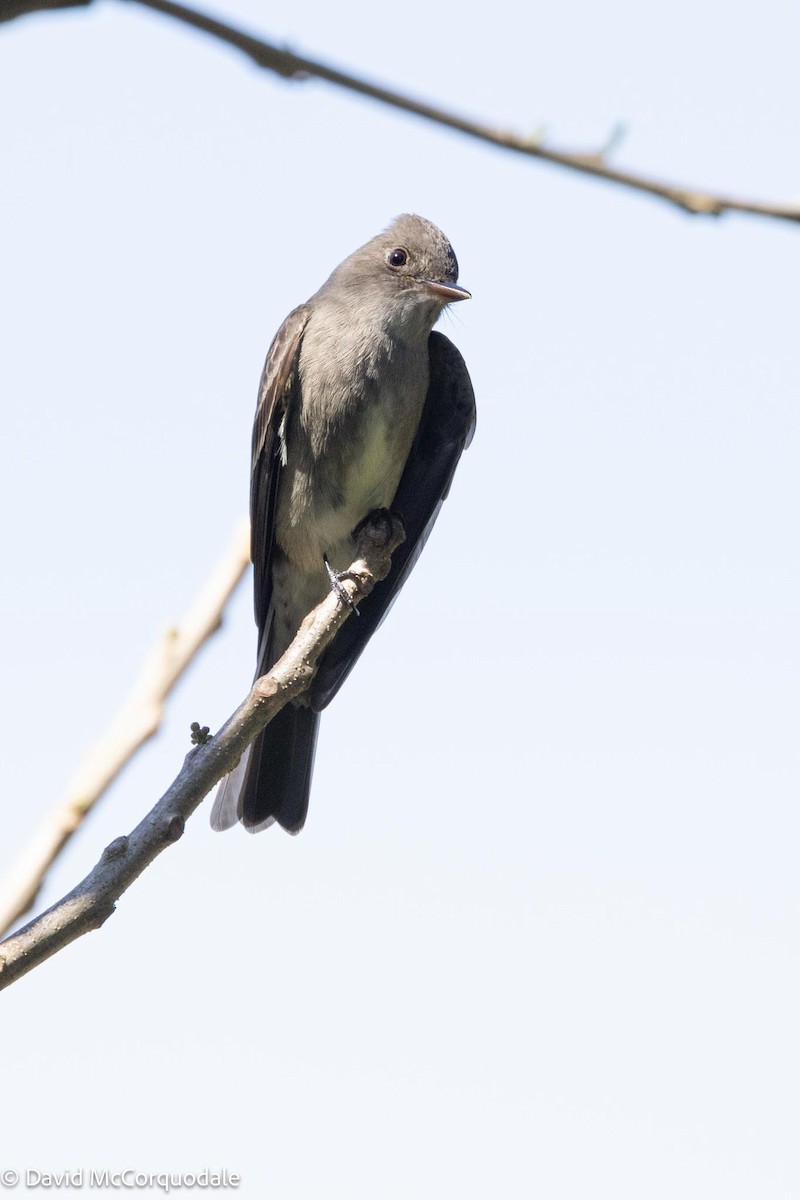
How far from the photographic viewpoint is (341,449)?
6777 millimetres

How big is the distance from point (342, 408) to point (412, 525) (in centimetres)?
73

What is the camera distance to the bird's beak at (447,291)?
273 inches

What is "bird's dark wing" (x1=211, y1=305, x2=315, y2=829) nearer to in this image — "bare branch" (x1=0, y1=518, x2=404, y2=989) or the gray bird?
the gray bird

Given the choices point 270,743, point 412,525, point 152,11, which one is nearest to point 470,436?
point 412,525

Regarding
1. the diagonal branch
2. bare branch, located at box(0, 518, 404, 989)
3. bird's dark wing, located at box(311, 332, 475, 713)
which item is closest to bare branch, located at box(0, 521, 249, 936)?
bare branch, located at box(0, 518, 404, 989)

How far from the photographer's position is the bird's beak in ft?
22.8

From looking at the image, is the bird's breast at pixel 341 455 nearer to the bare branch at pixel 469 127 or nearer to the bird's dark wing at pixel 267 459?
the bird's dark wing at pixel 267 459

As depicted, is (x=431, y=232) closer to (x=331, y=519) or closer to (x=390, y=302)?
(x=390, y=302)

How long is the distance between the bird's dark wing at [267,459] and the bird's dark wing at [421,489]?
0.45 metres

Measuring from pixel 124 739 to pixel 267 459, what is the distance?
4.17 meters

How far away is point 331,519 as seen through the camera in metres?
6.82

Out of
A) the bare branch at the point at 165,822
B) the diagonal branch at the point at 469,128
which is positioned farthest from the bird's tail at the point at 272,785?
the diagonal branch at the point at 469,128

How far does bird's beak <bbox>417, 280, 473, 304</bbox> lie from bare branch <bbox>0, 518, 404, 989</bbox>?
118 inches

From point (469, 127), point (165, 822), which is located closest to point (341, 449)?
point (165, 822)
